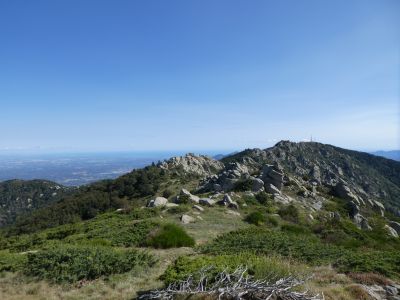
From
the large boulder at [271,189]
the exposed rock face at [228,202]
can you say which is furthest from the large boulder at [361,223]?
the exposed rock face at [228,202]

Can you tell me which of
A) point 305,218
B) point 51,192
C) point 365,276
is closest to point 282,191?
point 305,218

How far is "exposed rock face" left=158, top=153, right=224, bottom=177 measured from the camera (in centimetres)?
7294

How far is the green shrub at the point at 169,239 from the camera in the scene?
16.9m

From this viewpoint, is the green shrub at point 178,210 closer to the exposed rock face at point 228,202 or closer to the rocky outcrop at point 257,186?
the exposed rock face at point 228,202

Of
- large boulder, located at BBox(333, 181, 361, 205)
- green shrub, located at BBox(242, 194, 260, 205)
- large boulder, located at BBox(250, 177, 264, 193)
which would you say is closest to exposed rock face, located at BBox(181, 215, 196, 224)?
green shrub, located at BBox(242, 194, 260, 205)

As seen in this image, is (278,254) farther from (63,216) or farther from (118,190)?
(118,190)

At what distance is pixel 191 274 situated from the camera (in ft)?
29.9

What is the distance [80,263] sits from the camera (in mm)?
11930

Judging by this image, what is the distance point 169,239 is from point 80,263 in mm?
5895

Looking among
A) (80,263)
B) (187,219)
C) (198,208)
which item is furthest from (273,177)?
(80,263)

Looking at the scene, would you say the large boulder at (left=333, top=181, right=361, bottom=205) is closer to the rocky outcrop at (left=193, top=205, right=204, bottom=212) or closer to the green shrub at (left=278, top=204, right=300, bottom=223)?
the green shrub at (left=278, top=204, right=300, bottom=223)

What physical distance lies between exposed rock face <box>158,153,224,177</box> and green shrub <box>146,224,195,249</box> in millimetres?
52755

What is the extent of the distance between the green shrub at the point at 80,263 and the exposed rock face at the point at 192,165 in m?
57.5

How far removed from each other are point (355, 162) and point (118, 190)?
138 metres
